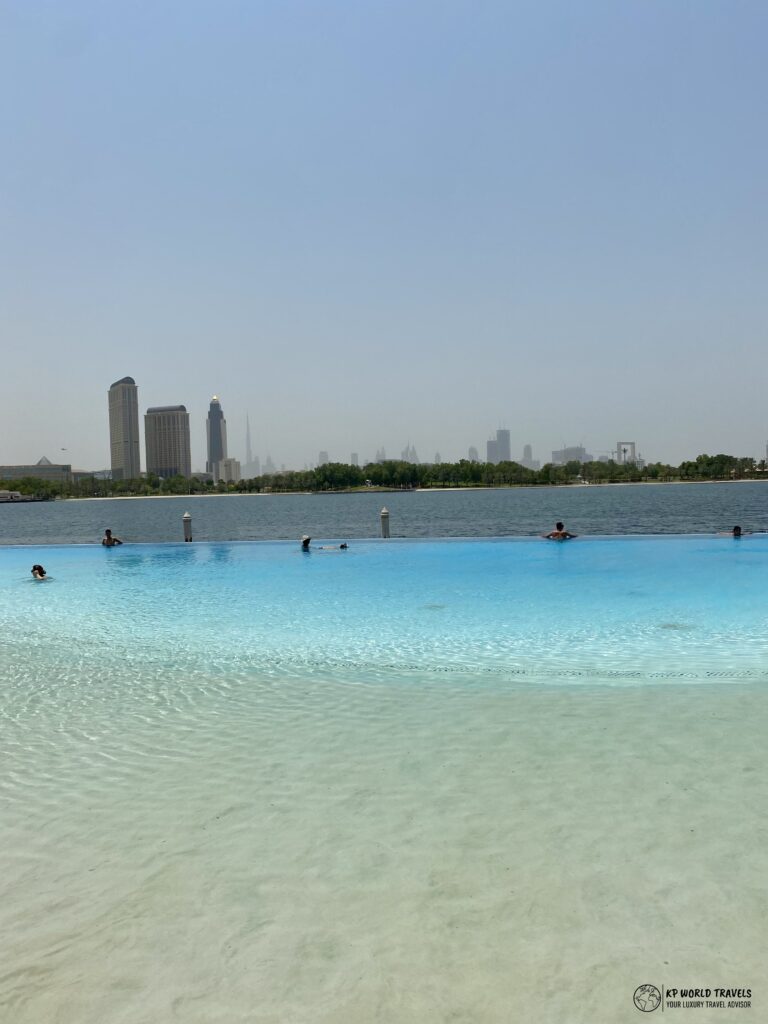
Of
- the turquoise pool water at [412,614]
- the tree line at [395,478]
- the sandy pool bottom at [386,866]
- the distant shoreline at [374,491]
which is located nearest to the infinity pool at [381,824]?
the sandy pool bottom at [386,866]

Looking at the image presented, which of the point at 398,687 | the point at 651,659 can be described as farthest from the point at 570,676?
the point at 398,687

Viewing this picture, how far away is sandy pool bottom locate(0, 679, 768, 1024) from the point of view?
329 centimetres

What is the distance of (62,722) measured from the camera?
7559 millimetres

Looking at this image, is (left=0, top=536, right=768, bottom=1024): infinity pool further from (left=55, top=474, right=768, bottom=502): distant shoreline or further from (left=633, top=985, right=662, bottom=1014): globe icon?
(left=55, top=474, right=768, bottom=502): distant shoreline

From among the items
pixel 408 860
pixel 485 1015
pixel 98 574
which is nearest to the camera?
pixel 485 1015

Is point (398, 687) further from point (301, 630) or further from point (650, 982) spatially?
point (650, 982)

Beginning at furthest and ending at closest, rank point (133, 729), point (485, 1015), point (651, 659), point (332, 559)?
point (332, 559) < point (651, 659) < point (133, 729) < point (485, 1015)

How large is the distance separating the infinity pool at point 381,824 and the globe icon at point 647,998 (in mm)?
66

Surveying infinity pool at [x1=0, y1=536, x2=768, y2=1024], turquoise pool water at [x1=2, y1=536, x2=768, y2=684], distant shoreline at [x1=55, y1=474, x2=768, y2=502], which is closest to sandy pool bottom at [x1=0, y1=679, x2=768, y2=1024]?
infinity pool at [x1=0, y1=536, x2=768, y2=1024]

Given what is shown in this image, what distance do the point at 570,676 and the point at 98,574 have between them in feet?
54.7

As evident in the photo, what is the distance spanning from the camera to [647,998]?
3178 millimetres

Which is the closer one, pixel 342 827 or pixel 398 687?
pixel 342 827

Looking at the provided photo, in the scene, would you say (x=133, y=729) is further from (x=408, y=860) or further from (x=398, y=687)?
(x=408, y=860)

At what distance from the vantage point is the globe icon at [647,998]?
313cm
